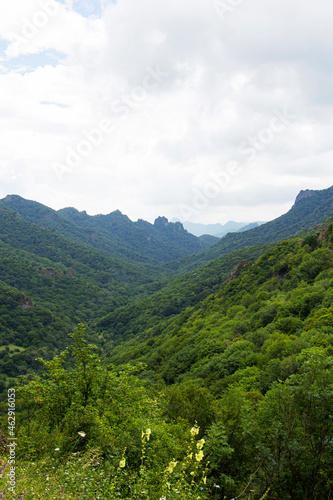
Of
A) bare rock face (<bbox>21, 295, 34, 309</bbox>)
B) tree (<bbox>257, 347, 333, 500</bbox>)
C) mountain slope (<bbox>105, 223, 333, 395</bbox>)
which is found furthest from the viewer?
bare rock face (<bbox>21, 295, 34, 309</bbox>)

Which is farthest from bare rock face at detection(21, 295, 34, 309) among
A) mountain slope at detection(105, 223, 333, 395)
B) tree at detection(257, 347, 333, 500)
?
tree at detection(257, 347, 333, 500)

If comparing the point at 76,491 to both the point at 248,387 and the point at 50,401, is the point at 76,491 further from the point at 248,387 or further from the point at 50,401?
the point at 248,387

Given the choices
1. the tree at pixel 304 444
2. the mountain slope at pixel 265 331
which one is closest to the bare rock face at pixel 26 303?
the mountain slope at pixel 265 331

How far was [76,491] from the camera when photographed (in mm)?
5629

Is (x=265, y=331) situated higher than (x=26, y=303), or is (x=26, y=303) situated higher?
(x=265, y=331)

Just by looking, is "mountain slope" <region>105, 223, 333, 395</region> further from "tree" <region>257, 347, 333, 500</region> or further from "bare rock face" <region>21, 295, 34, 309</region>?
"bare rock face" <region>21, 295, 34, 309</region>

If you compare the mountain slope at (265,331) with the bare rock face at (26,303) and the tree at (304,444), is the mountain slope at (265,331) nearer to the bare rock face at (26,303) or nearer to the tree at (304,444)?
the tree at (304,444)

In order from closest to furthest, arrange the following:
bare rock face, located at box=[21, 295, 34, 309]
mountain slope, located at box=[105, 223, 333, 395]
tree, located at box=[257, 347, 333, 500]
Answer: tree, located at box=[257, 347, 333, 500] < mountain slope, located at box=[105, 223, 333, 395] < bare rock face, located at box=[21, 295, 34, 309]

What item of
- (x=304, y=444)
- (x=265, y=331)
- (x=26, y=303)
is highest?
(x=304, y=444)

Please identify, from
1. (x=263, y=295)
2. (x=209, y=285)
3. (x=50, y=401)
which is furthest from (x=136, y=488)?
(x=209, y=285)

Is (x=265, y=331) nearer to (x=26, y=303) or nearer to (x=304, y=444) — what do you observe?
(x=304, y=444)

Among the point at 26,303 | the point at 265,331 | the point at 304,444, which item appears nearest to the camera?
the point at 304,444

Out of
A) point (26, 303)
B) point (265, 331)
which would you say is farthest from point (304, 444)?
point (26, 303)

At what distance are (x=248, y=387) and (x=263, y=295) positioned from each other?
28942mm
